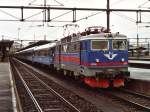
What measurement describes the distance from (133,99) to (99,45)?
168 inches

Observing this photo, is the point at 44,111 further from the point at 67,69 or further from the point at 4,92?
the point at 67,69

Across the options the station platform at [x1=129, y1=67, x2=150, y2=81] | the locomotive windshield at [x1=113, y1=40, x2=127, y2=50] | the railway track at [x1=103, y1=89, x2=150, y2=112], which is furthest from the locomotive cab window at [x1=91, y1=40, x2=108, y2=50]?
the station platform at [x1=129, y1=67, x2=150, y2=81]

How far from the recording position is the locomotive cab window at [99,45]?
2183 centimetres

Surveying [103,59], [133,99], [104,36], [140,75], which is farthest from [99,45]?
[140,75]

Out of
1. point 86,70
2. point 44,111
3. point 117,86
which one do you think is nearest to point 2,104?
point 44,111

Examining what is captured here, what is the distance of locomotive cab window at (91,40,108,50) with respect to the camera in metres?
21.8

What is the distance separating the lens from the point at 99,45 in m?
A: 21.9

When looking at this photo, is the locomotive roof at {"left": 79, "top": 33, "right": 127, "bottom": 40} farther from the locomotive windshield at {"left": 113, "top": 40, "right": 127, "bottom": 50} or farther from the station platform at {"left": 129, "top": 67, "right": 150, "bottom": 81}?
the station platform at {"left": 129, "top": 67, "right": 150, "bottom": 81}

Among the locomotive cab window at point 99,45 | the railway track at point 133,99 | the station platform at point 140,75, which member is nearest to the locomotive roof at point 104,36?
the locomotive cab window at point 99,45

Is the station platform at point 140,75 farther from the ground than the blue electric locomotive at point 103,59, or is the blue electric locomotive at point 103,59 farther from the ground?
the blue electric locomotive at point 103,59

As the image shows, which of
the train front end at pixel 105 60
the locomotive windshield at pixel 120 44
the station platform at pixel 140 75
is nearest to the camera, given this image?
the train front end at pixel 105 60

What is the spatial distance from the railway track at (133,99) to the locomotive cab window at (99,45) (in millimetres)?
2214

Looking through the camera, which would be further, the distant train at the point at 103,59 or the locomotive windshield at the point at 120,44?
the locomotive windshield at the point at 120,44

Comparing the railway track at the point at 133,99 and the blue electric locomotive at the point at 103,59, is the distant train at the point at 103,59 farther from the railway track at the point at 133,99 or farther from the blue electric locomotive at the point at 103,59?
the railway track at the point at 133,99
